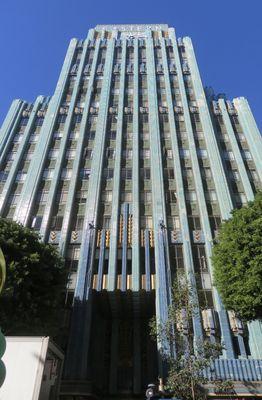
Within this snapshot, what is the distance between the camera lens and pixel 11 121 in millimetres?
48531

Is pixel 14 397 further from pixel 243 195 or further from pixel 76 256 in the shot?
pixel 243 195

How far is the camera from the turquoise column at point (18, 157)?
38.9 meters

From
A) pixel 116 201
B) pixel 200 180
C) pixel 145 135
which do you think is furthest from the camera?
pixel 145 135

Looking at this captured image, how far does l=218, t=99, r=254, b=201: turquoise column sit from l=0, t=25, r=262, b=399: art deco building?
7.3 inches

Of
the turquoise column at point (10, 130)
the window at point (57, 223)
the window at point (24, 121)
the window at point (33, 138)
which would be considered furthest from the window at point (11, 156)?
the window at point (57, 223)

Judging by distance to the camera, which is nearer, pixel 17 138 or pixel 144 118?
pixel 17 138

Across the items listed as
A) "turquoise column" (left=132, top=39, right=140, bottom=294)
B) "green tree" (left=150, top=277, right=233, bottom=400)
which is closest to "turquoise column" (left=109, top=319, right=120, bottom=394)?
"turquoise column" (left=132, top=39, right=140, bottom=294)

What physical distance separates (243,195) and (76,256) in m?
20.7

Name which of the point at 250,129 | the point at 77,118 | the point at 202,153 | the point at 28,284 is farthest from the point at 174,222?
the point at 77,118

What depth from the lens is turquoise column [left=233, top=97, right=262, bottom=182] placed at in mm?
42506

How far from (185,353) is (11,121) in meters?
42.2

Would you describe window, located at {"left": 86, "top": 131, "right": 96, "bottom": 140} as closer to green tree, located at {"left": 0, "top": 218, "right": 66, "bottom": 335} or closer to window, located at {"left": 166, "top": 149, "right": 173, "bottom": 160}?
window, located at {"left": 166, "top": 149, "right": 173, "bottom": 160}

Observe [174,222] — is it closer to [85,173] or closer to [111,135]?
[85,173]

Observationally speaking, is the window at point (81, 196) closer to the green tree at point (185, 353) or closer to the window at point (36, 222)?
the window at point (36, 222)
